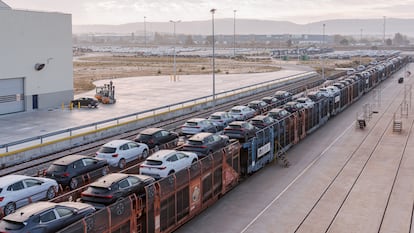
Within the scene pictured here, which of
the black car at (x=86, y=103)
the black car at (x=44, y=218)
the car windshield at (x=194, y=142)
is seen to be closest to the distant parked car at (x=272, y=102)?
the black car at (x=86, y=103)

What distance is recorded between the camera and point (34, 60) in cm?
4578

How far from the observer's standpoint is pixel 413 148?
30.8 meters

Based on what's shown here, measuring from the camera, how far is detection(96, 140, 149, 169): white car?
77.2 feet

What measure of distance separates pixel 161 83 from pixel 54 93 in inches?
1046

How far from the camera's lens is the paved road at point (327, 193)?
18.0 meters

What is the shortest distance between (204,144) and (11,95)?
27161 mm

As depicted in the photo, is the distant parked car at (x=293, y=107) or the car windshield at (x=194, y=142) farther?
the distant parked car at (x=293, y=107)

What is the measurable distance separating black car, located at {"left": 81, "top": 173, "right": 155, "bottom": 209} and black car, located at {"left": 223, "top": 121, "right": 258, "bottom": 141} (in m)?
9.34

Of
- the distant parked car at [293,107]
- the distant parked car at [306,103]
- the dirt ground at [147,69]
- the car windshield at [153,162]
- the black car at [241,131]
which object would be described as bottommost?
the car windshield at [153,162]

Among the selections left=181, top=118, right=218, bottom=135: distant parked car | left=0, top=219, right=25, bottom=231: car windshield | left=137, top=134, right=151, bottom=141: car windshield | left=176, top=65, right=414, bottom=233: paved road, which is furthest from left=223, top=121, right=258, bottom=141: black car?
left=0, top=219, right=25, bottom=231: car windshield

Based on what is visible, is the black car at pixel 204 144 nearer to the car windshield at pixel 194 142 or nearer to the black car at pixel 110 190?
the car windshield at pixel 194 142

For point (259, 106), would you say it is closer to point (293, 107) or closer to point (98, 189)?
point (293, 107)

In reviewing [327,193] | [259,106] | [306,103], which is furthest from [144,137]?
[306,103]

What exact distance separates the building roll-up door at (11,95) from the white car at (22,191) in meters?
26.7
